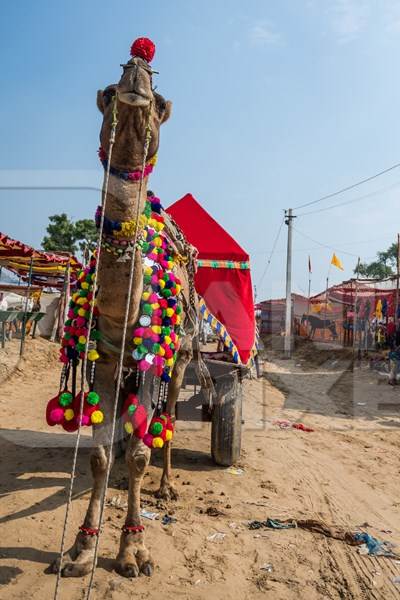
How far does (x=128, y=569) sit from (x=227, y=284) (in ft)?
11.6

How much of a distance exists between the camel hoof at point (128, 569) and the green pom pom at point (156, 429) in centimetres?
85

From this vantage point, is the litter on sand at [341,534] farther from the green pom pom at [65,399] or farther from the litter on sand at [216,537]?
the green pom pom at [65,399]

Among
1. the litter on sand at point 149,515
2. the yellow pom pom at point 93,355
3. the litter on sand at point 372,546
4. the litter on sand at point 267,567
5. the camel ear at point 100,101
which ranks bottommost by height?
the litter on sand at point 267,567

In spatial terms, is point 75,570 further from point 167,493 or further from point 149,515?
point 167,493

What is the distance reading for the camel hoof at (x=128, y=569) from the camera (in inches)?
126

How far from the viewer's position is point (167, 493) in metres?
4.61

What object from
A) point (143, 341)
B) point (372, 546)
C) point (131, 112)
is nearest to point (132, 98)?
point (131, 112)

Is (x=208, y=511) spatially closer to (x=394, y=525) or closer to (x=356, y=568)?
(x=356, y=568)

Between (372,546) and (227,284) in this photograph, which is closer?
(372,546)

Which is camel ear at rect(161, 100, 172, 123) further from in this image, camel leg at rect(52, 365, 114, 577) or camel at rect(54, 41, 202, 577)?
camel leg at rect(52, 365, 114, 577)

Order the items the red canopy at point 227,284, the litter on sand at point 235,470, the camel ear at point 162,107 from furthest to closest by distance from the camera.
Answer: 1. the red canopy at point 227,284
2. the litter on sand at point 235,470
3. the camel ear at point 162,107

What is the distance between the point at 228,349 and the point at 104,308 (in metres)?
2.88

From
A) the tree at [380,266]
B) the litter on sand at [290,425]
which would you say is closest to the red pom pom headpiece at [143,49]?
the litter on sand at [290,425]

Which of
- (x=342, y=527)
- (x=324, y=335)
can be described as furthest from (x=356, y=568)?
(x=324, y=335)
